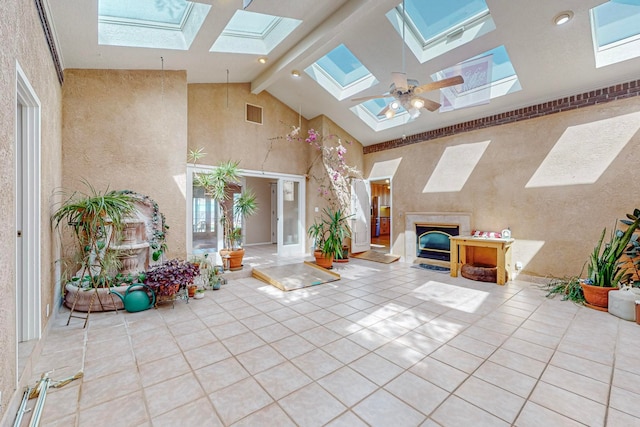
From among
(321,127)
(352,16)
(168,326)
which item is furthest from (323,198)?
(168,326)

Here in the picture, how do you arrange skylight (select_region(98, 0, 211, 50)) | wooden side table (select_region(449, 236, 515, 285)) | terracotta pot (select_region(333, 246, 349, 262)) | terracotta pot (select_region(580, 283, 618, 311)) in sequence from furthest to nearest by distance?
terracotta pot (select_region(333, 246, 349, 262))
wooden side table (select_region(449, 236, 515, 285))
skylight (select_region(98, 0, 211, 50))
terracotta pot (select_region(580, 283, 618, 311))

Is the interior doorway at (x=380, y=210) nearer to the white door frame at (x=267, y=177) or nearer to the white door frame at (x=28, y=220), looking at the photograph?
the white door frame at (x=267, y=177)

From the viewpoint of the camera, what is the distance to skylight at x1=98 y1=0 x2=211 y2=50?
357cm

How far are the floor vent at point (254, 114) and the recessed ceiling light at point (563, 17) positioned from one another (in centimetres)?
530

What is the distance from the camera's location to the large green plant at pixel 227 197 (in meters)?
5.13

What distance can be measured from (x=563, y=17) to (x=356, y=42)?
261 cm

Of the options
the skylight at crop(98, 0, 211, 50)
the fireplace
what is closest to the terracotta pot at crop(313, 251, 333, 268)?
the fireplace

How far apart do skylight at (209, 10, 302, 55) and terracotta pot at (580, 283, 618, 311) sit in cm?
550

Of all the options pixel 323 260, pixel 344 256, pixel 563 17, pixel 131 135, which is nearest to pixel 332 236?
pixel 323 260

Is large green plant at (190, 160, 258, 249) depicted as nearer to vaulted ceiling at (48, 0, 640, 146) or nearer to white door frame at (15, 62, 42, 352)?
vaulted ceiling at (48, 0, 640, 146)

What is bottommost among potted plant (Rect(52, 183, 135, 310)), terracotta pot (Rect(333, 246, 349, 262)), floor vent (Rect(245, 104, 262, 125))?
terracotta pot (Rect(333, 246, 349, 262))

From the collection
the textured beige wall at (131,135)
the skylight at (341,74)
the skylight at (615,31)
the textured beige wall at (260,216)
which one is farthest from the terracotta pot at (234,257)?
the skylight at (615,31)

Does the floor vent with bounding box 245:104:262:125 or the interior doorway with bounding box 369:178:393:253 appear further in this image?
the interior doorway with bounding box 369:178:393:253

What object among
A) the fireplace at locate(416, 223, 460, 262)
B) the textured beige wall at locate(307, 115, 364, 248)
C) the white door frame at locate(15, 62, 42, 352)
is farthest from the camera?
the textured beige wall at locate(307, 115, 364, 248)
